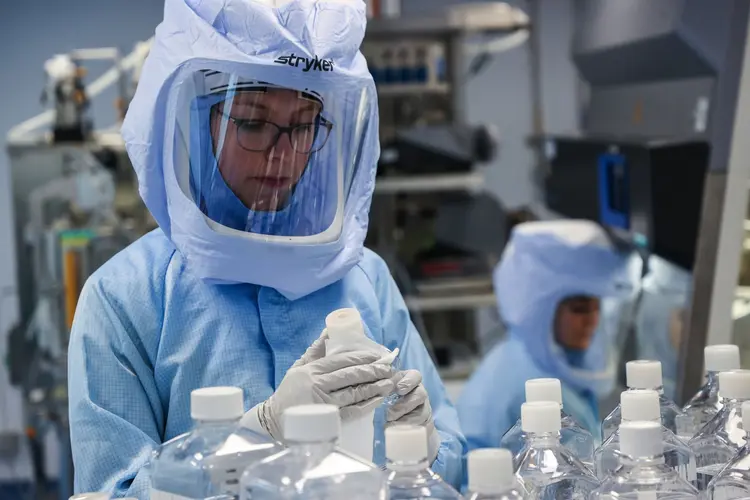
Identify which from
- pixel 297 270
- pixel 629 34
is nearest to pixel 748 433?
pixel 297 270

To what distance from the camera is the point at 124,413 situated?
4.54 feet

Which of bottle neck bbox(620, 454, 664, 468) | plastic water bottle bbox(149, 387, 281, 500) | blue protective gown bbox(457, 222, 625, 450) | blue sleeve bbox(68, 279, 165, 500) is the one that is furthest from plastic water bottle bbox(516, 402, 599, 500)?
blue protective gown bbox(457, 222, 625, 450)

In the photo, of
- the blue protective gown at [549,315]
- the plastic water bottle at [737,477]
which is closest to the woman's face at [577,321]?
the blue protective gown at [549,315]

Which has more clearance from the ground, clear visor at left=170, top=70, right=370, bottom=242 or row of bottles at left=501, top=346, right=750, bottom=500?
clear visor at left=170, top=70, right=370, bottom=242

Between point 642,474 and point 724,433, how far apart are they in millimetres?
259

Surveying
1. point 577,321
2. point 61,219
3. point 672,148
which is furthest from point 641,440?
point 61,219

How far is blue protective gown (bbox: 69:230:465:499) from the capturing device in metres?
1.36

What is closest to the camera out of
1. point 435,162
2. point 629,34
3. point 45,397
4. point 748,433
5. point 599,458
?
point 748,433

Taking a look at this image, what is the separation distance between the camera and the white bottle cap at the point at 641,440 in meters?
1.01

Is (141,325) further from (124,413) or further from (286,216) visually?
(286,216)

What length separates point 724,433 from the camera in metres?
1.28

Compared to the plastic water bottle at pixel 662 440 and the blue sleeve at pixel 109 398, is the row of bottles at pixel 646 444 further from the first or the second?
the blue sleeve at pixel 109 398

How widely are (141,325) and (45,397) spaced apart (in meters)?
3.00

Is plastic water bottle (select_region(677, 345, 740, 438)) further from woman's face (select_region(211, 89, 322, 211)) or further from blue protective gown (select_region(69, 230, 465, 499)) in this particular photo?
woman's face (select_region(211, 89, 322, 211))
